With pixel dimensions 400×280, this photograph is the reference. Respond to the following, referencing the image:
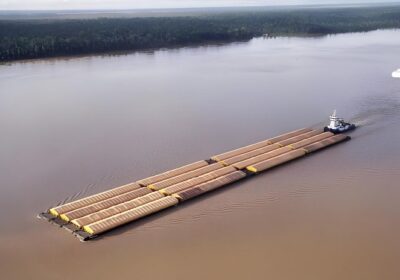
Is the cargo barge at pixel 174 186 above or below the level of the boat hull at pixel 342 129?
below

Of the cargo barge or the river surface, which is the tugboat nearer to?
the river surface

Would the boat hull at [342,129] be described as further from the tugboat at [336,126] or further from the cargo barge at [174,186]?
the cargo barge at [174,186]

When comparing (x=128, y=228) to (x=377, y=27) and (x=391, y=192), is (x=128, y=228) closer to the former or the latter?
(x=391, y=192)

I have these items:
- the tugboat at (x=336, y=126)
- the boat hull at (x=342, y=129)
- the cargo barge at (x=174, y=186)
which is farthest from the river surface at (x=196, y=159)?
the tugboat at (x=336, y=126)

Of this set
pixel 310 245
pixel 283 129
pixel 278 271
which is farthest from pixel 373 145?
pixel 278 271

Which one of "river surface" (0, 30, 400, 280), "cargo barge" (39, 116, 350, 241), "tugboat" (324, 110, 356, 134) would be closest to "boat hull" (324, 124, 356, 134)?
"tugboat" (324, 110, 356, 134)

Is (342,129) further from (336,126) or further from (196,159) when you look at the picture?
(196,159)
